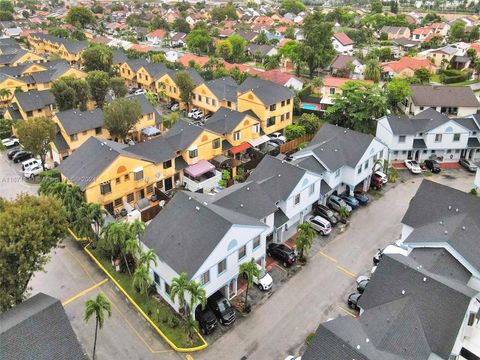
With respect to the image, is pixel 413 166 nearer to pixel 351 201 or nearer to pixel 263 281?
pixel 351 201

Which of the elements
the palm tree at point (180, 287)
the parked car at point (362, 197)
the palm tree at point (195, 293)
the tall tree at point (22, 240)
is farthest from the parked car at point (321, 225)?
the tall tree at point (22, 240)

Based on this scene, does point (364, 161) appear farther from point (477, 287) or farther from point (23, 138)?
point (23, 138)

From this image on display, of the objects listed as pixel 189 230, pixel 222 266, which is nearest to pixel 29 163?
pixel 189 230

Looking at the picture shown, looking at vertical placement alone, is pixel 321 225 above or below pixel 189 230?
below

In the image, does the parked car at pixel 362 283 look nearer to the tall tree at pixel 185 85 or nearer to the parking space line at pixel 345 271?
the parking space line at pixel 345 271

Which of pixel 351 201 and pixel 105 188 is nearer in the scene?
pixel 105 188

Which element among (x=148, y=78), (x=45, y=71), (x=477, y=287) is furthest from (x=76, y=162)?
(x=45, y=71)
